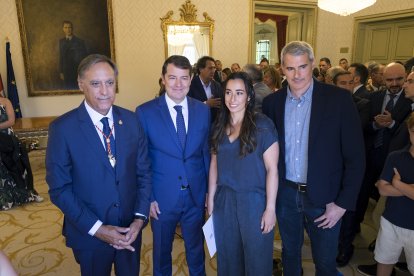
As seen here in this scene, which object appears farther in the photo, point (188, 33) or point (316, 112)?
point (188, 33)

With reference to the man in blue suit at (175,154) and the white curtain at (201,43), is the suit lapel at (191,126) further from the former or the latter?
the white curtain at (201,43)

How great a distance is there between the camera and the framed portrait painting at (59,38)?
6.14 m

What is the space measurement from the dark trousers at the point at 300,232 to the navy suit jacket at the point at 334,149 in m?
0.12

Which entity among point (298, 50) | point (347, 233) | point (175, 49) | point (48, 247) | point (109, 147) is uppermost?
point (175, 49)

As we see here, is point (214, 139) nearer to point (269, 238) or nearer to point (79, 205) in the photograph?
point (269, 238)

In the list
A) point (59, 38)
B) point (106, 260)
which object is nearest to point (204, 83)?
point (106, 260)

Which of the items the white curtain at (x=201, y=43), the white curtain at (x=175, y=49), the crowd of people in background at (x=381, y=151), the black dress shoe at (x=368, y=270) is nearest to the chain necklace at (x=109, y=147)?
the crowd of people in background at (x=381, y=151)

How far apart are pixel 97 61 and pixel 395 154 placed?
1.96 metres

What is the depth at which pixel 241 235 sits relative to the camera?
188 cm

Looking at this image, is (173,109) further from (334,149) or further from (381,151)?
(381,151)

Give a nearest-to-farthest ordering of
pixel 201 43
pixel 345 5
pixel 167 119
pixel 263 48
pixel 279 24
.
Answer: pixel 167 119, pixel 345 5, pixel 201 43, pixel 279 24, pixel 263 48

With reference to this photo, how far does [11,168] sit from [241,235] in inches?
131

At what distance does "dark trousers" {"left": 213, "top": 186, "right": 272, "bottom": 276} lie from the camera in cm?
183

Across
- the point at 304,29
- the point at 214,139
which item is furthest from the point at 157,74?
the point at 214,139
